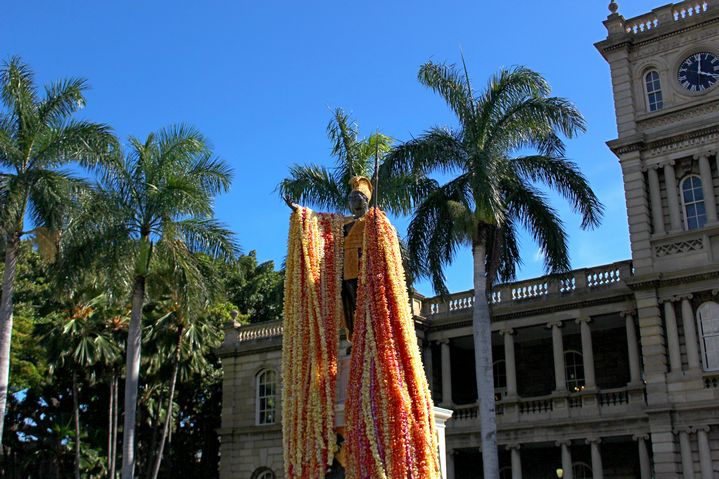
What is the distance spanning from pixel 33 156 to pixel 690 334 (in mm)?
18529

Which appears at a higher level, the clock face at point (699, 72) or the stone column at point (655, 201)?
the clock face at point (699, 72)

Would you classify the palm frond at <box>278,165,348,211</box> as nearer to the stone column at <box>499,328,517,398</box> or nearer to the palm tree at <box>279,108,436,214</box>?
the palm tree at <box>279,108,436,214</box>

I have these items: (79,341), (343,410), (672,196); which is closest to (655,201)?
(672,196)

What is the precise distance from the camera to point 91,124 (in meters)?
21.9

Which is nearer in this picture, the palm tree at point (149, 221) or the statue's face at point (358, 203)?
the statue's face at point (358, 203)

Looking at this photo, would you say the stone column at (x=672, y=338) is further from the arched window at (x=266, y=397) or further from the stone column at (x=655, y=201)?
the arched window at (x=266, y=397)

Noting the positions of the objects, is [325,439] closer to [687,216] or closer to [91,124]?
[91,124]

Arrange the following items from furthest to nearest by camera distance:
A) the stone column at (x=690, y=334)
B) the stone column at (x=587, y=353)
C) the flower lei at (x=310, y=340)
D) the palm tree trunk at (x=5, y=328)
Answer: the stone column at (x=587, y=353), the stone column at (x=690, y=334), the palm tree trunk at (x=5, y=328), the flower lei at (x=310, y=340)

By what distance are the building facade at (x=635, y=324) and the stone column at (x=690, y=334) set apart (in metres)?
0.03

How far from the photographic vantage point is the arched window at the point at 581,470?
29.4 m

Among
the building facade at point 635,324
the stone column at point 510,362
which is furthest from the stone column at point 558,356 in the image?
the stone column at point 510,362

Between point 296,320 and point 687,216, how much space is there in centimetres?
2046

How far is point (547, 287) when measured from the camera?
29.5 m

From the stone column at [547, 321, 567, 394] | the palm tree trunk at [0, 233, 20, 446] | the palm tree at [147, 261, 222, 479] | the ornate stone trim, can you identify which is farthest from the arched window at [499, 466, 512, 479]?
the palm tree trunk at [0, 233, 20, 446]
